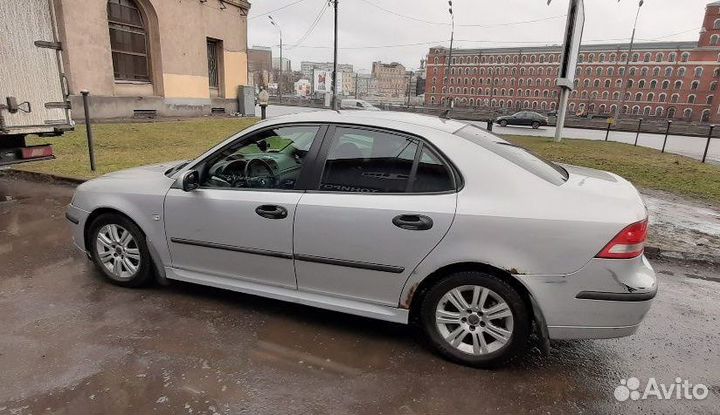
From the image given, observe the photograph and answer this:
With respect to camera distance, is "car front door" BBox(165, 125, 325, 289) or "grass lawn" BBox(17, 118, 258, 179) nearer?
"car front door" BBox(165, 125, 325, 289)

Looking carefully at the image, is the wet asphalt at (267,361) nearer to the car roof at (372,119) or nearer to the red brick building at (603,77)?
the car roof at (372,119)

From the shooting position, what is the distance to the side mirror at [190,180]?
11.3 ft

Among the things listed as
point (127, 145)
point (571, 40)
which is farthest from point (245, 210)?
point (571, 40)

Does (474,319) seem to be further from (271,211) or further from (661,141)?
(661,141)

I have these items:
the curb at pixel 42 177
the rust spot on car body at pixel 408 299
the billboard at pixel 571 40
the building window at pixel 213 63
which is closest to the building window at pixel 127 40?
the building window at pixel 213 63

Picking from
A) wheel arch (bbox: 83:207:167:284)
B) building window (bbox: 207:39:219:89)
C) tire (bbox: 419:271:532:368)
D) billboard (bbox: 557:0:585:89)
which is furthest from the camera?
building window (bbox: 207:39:219:89)

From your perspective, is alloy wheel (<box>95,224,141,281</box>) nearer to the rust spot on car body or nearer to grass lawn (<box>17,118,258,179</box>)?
the rust spot on car body

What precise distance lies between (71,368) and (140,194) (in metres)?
1.44

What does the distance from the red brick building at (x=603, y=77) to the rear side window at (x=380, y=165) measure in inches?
3024

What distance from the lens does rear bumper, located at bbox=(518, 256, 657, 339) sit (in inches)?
104

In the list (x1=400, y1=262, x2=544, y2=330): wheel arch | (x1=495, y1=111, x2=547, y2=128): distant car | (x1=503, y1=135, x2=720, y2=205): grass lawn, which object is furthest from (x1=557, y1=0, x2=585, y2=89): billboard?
(x1=400, y1=262, x2=544, y2=330): wheel arch

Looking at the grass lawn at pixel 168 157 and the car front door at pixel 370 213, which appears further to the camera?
the grass lawn at pixel 168 157

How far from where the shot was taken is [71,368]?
2814mm

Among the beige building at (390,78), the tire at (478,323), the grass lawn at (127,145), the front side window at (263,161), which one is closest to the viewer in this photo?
the tire at (478,323)
